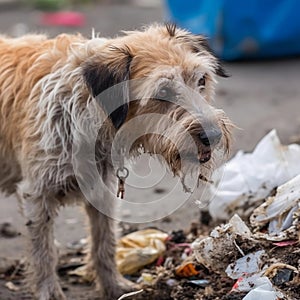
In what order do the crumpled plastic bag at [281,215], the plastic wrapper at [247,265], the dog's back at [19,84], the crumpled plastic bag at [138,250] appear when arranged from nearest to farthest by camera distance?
1. the plastic wrapper at [247,265]
2. the crumpled plastic bag at [281,215]
3. the dog's back at [19,84]
4. the crumpled plastic bag at [138,250]

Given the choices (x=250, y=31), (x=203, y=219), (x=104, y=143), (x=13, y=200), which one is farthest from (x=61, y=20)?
(x=104, y=143)

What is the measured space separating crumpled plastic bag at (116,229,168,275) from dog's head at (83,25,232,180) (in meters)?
1.00

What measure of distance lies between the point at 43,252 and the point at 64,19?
28.0 ft

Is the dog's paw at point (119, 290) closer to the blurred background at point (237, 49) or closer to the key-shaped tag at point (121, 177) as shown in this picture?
the key-shaped tag at point (121, 177)

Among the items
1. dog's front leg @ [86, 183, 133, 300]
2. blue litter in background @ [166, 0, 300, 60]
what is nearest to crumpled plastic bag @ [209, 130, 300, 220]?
dog's front leg @ [86, 183, 133, 300]

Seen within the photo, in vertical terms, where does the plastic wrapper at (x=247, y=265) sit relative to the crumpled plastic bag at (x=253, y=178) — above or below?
below

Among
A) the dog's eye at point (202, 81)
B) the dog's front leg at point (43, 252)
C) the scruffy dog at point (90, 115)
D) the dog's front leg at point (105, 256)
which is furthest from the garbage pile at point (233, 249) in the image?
the dog's eye at point (202, 81)

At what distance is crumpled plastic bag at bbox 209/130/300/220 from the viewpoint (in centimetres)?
564

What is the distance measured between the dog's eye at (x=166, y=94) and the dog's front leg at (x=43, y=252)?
939mm

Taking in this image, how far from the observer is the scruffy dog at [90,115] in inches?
178

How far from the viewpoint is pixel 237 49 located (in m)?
10.5

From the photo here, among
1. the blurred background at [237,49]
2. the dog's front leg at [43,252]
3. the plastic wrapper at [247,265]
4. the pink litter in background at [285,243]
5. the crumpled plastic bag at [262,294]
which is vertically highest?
the blurred background at [237,49]

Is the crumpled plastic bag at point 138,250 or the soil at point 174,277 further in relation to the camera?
the crumpled plastic bag at point 138,250

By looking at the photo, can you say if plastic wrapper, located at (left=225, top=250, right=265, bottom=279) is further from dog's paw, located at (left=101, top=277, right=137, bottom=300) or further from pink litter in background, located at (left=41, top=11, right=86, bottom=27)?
pink litter in background, located at (left=41, top=11, right=86, bottom=27)
